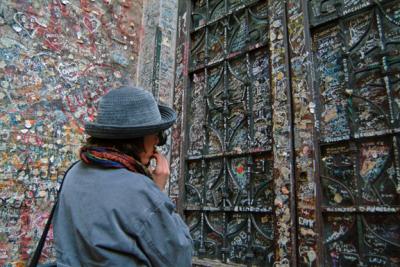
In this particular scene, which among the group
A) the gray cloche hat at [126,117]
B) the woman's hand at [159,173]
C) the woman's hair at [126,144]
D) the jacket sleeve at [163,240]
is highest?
the gray cloche hat at [126,117]

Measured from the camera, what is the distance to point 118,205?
1.02 m

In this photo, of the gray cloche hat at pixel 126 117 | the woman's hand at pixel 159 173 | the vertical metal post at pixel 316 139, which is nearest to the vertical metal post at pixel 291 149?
the vertical metal post at pixel 316 139

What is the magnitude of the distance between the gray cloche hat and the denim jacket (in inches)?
5.7

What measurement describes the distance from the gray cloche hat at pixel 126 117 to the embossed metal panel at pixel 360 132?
1.26 metres

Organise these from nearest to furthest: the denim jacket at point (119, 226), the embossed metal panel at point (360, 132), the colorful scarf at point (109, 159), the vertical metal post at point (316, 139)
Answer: the denim jacket at point (119, 226) < the colorful scarf at point (109, 159) < the embossed metal panel at point (360, 132) < the vertical metal post at point (316, 139)

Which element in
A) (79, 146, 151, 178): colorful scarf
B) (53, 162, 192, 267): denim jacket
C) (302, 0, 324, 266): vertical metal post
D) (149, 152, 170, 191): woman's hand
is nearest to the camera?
(53, 162, 192, 267): denim jacket

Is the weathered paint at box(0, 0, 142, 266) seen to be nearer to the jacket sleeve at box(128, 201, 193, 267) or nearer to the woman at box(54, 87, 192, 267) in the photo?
the woman at box(54, 87, 192, 267)

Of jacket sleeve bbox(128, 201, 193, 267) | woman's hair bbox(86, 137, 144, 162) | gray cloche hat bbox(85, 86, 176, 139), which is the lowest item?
jacket sleeve bbox(128, 201, 193, 267)

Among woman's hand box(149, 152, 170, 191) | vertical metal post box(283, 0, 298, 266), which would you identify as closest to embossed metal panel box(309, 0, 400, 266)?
vertical metal post box(283, 0, 298, 266)

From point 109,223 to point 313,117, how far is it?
5.18ft

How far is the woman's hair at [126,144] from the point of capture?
121cm

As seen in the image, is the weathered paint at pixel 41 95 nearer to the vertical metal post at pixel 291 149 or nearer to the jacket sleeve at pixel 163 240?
the vertical metal post at pixel 291 149

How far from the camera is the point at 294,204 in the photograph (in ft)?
6.87

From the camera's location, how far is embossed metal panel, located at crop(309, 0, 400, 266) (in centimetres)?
178
